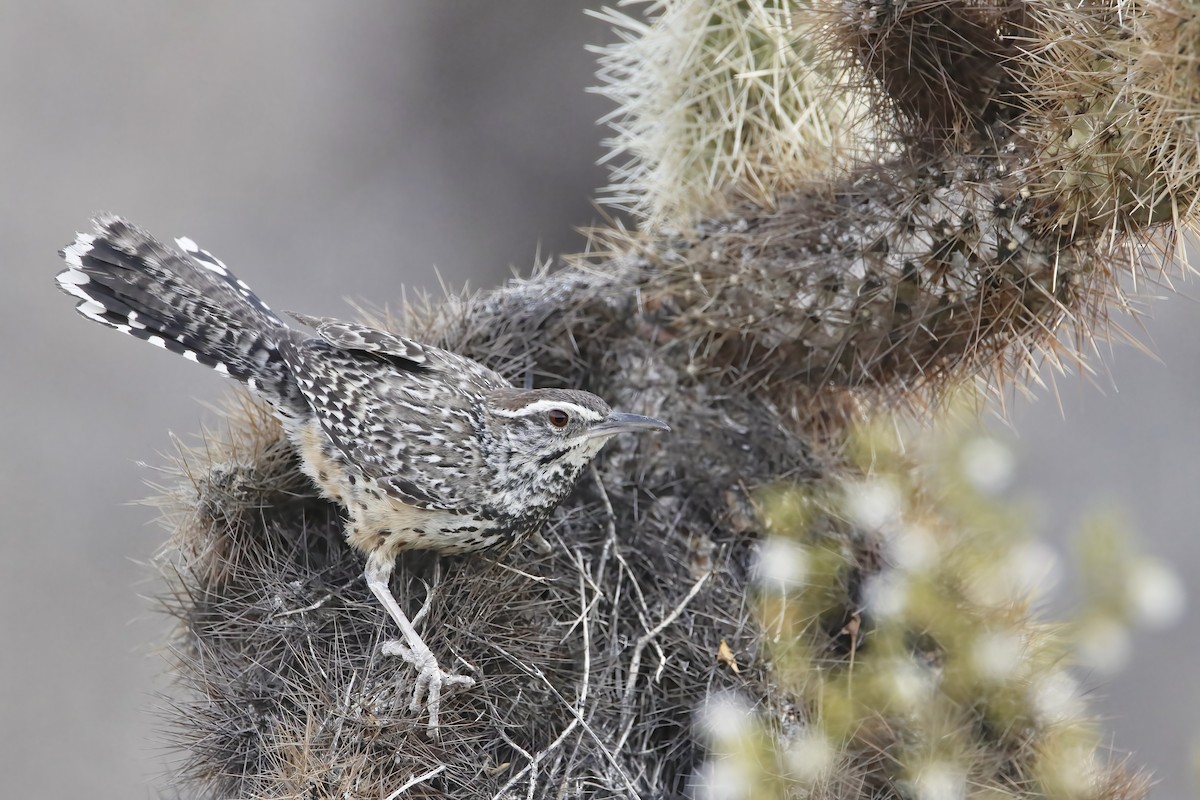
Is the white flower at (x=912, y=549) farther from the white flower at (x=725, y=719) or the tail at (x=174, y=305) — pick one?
the tail at (x=174, y=305)

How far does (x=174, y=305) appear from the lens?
2055mm

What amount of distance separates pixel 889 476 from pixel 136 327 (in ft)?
5.12

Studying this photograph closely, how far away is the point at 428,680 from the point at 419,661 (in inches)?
1.5

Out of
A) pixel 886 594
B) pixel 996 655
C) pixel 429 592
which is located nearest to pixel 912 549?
pixel 886 594

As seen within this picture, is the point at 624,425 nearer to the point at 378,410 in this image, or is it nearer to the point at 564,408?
the point at 564,408

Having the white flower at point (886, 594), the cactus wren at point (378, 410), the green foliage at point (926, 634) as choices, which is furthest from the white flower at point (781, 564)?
the cactus wren at point (378, 410)

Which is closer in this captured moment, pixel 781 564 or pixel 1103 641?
pixel 1103 641

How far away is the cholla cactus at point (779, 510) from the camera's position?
169 centimetres

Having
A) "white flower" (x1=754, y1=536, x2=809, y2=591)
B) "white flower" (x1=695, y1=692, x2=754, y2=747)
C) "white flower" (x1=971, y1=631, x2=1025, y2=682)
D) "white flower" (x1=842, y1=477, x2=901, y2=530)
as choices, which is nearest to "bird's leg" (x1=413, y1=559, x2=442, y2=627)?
"white flower" (x1=695, y1=692, x2=754, y2=747)

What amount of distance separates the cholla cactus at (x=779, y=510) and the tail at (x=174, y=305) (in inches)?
5.0

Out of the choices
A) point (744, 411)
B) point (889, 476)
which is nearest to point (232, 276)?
point (744, 411)

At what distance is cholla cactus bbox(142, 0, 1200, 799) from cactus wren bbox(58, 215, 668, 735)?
0.10m

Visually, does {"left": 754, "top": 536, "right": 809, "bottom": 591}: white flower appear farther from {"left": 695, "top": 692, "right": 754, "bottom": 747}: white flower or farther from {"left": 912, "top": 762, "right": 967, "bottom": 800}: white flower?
{"left": 912, "top": 762, "right": 967, "bottom": 800}: white flower

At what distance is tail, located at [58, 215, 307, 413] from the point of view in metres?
1.98
